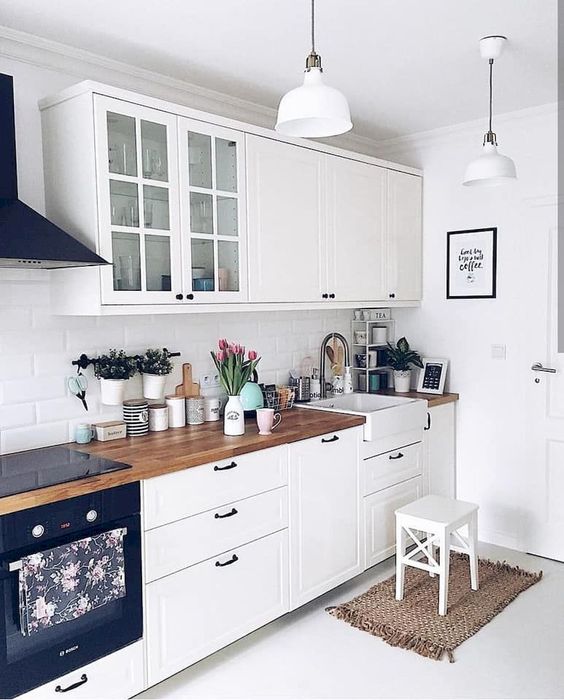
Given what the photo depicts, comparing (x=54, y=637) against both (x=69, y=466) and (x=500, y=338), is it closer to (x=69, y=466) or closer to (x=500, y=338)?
(x=69, y=466)

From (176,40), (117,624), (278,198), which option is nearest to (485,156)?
(278,198)

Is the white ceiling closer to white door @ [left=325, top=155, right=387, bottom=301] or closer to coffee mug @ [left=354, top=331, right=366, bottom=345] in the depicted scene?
white door @ [left=325, top=155, right=387, bottom=301]

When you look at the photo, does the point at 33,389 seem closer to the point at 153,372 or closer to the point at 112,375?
the point at 112,375

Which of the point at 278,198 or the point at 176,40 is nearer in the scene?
the point at 176,40

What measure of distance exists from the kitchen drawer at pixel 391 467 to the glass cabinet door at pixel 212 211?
1170 millimetres

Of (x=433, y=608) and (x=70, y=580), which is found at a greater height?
(x=70, y=580)

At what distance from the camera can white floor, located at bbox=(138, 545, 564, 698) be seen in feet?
8.21

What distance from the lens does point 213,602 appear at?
2.61 meters

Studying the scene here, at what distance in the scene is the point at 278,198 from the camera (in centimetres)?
325

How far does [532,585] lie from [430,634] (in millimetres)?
836

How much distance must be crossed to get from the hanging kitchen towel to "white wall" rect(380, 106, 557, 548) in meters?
2.55

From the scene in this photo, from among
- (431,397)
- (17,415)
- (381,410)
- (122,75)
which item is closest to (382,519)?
(381,410)

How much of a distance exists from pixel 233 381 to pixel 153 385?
1.24ft

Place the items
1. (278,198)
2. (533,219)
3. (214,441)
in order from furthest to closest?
1. (533,219)
2. (278,198)
3. (214,441)
